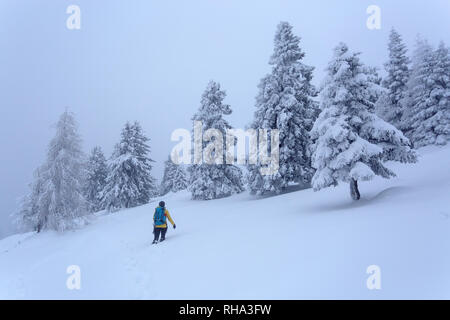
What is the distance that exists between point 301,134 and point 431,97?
1720 centimetres

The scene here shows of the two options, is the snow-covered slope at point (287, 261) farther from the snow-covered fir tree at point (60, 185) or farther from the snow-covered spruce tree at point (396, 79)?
the snow-covered spruce tree at point (396, 79)

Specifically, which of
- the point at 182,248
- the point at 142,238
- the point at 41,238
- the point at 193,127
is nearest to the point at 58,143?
the point at 41,238

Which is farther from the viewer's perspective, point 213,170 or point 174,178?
point 174,178

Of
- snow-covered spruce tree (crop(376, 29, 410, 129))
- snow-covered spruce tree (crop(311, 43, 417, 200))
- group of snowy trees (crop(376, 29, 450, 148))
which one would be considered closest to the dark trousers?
snow-covered spruce tree (crop(311, 43, 417, 200))

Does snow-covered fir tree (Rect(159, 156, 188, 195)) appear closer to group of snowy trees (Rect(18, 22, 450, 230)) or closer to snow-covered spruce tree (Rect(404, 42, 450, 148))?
group of snowy trees (Rect(18, 22, 450, 230))

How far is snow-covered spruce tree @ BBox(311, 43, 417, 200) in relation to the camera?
34.1 feet

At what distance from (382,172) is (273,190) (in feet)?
28.9

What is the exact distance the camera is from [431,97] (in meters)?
24.6

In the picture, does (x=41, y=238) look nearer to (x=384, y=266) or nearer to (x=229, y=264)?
(x=229, y=264)

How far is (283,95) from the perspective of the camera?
61.4 ft

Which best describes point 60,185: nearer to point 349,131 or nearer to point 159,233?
point 159,233

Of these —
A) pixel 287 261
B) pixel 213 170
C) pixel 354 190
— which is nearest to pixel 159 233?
pixel 287 261

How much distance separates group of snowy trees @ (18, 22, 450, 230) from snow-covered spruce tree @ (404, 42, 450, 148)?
85 mm

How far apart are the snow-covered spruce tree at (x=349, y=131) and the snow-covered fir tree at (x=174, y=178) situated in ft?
118
